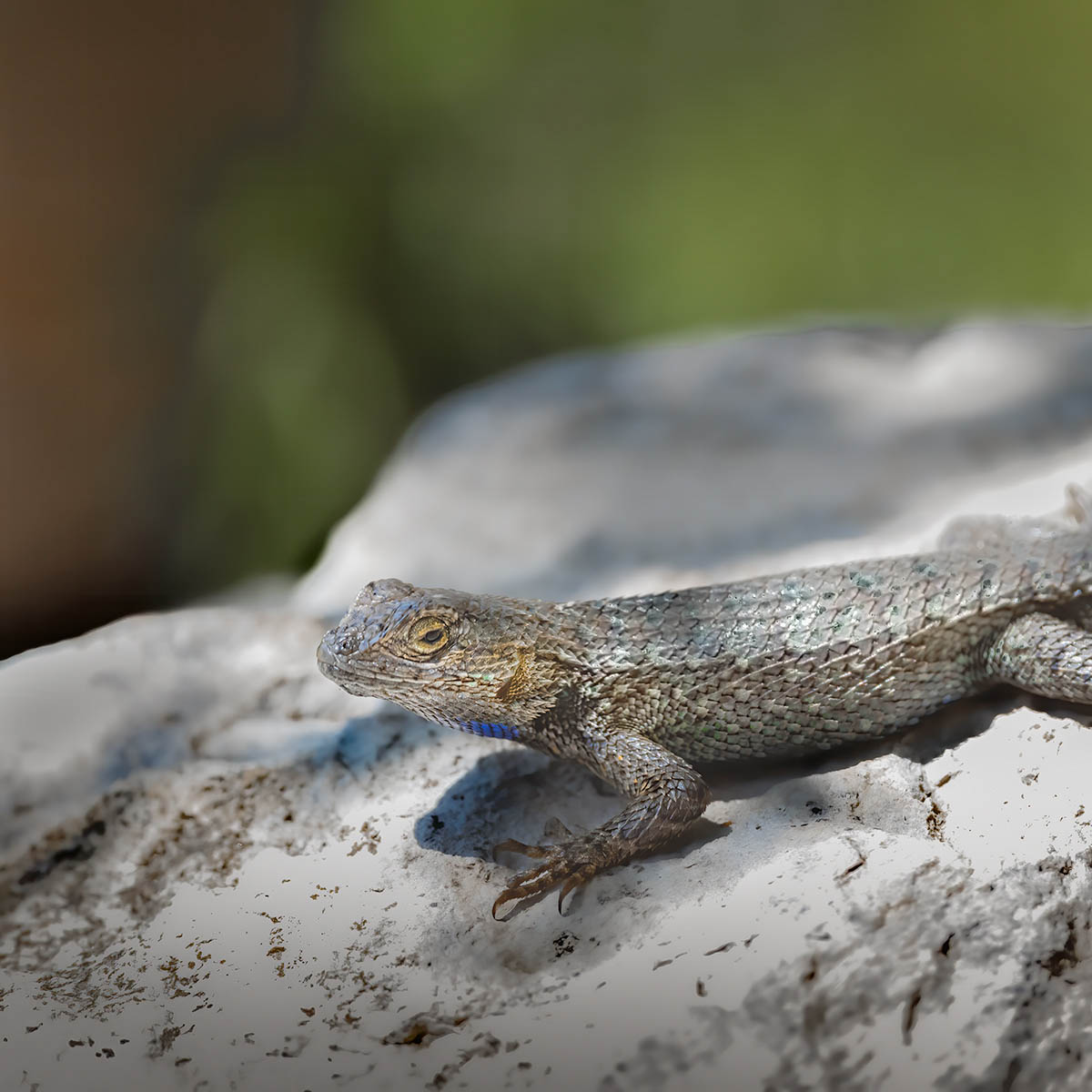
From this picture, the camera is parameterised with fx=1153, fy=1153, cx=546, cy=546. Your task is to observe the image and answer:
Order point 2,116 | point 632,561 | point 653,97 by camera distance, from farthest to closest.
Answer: point 653,97, point 2,116, point 632,561

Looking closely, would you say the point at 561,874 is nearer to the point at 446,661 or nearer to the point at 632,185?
the point at 446,661

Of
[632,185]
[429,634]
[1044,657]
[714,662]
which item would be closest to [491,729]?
[429,634]

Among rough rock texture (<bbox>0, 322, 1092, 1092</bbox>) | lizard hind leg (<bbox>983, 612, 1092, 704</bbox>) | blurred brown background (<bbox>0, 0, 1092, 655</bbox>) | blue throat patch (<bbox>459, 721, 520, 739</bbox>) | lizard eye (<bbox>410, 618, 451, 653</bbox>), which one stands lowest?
rough rock texture (<bbox>0, 322, 1092, 1092</bbox>)

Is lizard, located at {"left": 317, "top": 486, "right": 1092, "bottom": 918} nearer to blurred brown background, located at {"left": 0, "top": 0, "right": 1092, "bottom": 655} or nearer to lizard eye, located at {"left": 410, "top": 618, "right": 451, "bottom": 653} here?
lizard eye, located at {"left": 410, "top": 618, "right": 451, "bottom": 653}

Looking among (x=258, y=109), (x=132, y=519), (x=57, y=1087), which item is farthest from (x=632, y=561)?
(x=258, y=109)

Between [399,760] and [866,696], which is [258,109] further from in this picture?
[866,696]

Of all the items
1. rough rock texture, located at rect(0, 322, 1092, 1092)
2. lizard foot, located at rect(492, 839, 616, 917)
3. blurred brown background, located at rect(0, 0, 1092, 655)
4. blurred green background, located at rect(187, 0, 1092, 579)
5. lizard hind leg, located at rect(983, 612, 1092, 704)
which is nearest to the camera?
rough rock texture, located at rect(0, 322, 1092, 1092)

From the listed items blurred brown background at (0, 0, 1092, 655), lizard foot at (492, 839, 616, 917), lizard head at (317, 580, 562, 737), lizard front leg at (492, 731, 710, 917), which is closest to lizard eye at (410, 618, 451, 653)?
lizard head at (317, 580, 562, 737)
